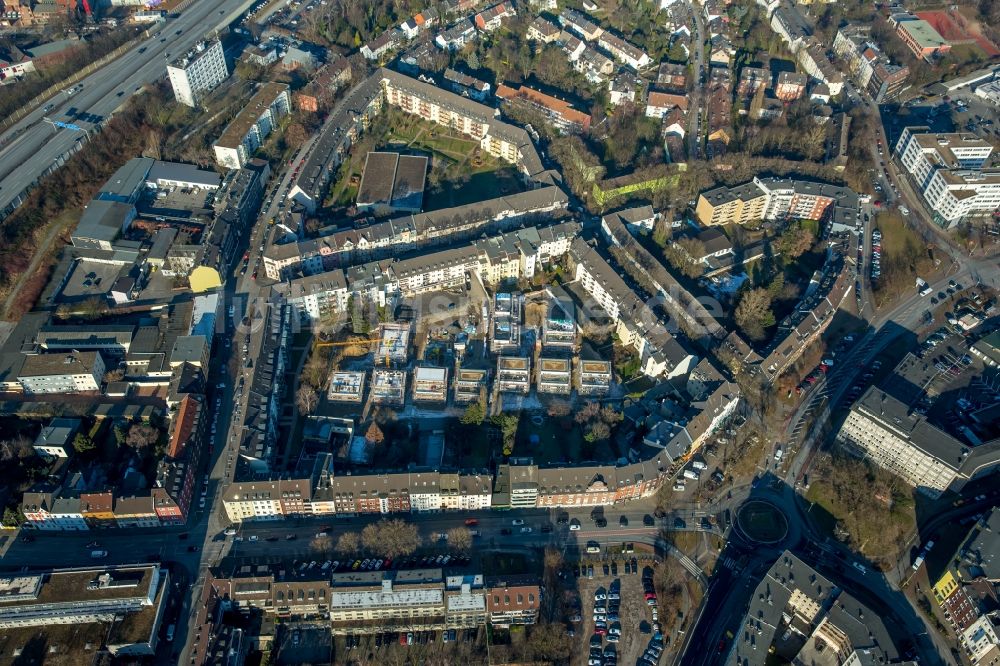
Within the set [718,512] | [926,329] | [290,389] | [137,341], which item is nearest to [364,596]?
[290,389]

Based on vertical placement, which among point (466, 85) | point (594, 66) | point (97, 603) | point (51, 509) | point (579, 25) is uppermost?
point (579, 25)

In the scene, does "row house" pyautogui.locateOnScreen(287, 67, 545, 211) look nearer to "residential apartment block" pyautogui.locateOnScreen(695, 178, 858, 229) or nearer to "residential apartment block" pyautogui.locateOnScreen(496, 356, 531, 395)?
"residential apartment block" pyautogui.locateOnScreen(695, 178, 858, 229)

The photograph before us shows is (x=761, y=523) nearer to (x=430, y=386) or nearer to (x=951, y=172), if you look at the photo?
(x=430, y=386)

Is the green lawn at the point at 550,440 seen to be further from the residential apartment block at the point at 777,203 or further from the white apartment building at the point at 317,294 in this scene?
the residential apartment block at the point at 777,203

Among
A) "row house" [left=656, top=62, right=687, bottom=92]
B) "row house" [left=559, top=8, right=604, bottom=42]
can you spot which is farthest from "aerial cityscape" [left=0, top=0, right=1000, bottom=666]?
Result: "row house" [left=656, top=62, right=687, bottom=92]

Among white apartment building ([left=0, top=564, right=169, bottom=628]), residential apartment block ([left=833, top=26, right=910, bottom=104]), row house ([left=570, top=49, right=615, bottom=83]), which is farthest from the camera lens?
row house ([left=570, top=49, right=615, bottom=83])

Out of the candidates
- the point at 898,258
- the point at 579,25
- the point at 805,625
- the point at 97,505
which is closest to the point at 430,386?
the point at 97,505

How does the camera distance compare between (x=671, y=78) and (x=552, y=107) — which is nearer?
(x=552, y=107)
